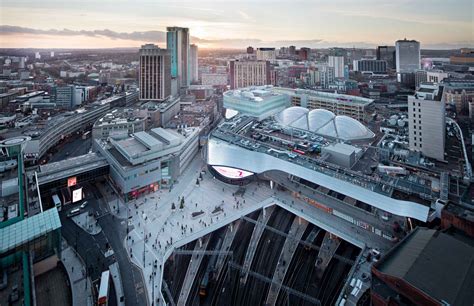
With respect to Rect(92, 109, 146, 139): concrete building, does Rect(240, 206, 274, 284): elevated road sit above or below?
below

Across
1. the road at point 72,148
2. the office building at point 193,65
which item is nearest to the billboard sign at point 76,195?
the road at point 72,148

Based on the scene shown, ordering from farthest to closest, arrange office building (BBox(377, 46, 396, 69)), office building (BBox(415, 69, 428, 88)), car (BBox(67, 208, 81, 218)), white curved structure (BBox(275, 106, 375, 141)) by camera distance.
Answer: office building (BBox(377, 46, 396, 69)) → office building (BBox(415, 69, 428, 88)) → white curved structure (BBox(275, 106, 375, 141)) → car (BBox(67, 208, 81, 218))

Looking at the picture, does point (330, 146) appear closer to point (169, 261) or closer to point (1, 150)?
point (169, 261)

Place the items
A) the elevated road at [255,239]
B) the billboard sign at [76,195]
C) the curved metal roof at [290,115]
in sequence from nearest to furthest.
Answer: the elevated road at [255,239] → the billboard sign at [76,195] → the curved metal roof at [290,115]

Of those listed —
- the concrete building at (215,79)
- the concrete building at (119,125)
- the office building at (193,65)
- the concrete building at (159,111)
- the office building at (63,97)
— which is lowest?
the concrete building at (119,125)

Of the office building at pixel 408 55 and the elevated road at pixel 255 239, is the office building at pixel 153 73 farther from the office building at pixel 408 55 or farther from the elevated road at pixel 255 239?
the office building at pixel 408 55

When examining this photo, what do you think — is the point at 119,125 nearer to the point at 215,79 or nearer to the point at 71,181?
the point at 71,181

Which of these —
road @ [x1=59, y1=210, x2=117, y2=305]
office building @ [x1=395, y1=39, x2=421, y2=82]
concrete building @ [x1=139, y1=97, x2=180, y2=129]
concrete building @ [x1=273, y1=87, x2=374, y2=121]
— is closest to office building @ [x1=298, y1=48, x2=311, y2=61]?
office building @ [x1=395, y1=39, x2=421, y2=82]

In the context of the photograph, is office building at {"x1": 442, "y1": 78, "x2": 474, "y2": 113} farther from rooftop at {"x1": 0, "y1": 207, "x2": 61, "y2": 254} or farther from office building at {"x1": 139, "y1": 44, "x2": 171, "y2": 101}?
rooftop at {"x1": 0, "y1": 207, "x2": 61, "y2": 254}
